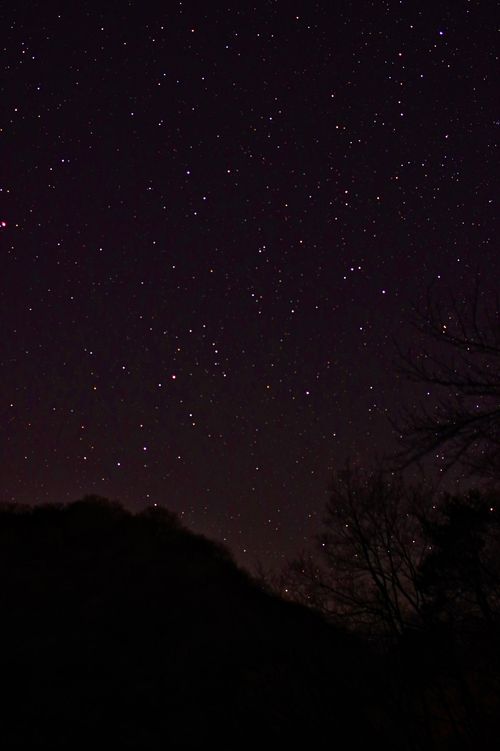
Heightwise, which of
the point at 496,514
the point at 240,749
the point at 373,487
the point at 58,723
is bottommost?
the point at 240,749

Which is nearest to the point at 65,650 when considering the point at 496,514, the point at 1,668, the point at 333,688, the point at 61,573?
the point at 1,668

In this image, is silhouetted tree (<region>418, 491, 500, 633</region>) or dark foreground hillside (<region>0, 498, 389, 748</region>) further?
silhouetted tree (<region>418, 491, 500, 633</region>)

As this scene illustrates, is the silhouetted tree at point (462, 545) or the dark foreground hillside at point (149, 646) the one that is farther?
the silhouetted tree at point (462, 545)

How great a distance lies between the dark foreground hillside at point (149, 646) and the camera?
568 centimetres

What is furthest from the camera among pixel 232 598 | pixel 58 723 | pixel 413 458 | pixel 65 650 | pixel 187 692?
pixel 232 598

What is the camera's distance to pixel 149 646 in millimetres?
13797

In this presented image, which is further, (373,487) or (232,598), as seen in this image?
(232,598)

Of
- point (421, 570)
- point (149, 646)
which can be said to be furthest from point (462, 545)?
point (149, 646)

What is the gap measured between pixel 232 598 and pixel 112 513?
7572 mm

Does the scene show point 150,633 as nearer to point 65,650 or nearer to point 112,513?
point 65,650

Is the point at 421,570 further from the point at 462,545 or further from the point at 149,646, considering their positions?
the point at 149,646

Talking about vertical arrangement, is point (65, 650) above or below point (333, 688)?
above

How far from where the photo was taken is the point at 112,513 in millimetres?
23297

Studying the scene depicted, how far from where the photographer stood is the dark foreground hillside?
5.68 meters
